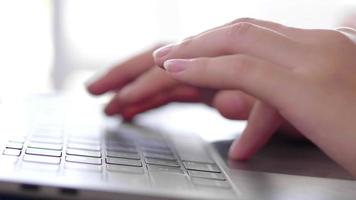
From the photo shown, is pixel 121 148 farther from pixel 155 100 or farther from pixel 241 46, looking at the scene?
pixel 155 100

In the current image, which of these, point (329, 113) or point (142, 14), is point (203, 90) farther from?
point (142, 14)

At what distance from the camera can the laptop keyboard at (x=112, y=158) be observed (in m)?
0.33

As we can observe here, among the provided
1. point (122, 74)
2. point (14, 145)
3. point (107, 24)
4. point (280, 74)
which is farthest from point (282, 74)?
point (107, 24)

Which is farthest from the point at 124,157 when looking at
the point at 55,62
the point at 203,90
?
the point at 55,62

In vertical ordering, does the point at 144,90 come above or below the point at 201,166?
above

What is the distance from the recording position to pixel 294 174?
0.42m

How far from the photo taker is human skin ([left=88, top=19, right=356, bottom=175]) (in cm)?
41

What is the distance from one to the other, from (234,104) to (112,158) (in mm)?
227

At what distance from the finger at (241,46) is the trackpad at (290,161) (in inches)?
3.4

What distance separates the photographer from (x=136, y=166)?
1.19ft

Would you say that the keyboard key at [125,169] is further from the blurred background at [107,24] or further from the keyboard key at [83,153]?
the blurred background at [107,24]

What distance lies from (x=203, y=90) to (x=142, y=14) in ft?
3.53

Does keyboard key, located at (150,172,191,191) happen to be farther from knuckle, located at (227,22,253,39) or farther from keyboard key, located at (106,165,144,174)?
knuckle, located at (227,22,253,39)

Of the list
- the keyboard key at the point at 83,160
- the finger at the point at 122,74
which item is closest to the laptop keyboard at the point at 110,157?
the keyboard key at the point at 83,160
